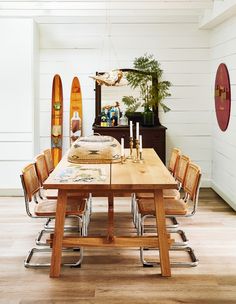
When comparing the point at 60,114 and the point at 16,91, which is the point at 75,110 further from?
the point at 16,91

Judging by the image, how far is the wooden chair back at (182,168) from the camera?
4275 millimetres

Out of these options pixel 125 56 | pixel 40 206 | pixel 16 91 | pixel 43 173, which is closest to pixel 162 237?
pixel 40 206

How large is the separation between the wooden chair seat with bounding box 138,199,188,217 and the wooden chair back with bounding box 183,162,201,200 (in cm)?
14

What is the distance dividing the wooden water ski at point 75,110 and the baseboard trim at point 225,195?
1950 millimetres

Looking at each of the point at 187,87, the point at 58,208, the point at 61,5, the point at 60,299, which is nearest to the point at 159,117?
the point at 187,87

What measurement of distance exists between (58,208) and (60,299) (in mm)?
647

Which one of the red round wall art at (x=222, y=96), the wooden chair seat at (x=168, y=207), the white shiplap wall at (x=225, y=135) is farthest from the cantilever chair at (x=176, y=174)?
the red round wall art at (x=222, y=96)

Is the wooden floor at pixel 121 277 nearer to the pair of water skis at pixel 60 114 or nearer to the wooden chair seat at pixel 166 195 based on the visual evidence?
the wooden chair seat at pixel 166 195

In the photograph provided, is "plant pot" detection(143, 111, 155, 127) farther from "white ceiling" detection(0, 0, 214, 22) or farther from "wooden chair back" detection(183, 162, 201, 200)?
"wooden chair back" detection(183, 162, 201, 200)

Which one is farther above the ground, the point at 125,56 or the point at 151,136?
the point at 125,56

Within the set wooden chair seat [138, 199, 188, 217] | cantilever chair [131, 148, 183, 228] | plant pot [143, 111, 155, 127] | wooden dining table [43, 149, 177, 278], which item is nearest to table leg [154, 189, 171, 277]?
wooden dining table [43, 149, 177, 278]

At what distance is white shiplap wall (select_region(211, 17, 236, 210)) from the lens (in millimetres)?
5699

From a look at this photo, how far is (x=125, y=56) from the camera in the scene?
267 inches

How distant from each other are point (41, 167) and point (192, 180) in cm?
135
